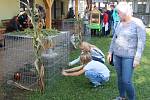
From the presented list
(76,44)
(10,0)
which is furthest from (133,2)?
(76,44)

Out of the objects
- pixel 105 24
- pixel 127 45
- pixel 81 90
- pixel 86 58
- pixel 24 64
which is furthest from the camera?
pixel 105 24

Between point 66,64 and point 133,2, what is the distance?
1908cm

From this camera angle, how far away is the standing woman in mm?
5234

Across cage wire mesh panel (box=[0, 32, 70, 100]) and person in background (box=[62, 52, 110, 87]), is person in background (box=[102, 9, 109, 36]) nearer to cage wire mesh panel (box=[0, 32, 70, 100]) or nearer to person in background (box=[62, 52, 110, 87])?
cage wire mesh panel (box=[0, 32, 70, 100])

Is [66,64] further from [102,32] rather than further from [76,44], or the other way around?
[102,32]

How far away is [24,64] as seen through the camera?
720cm

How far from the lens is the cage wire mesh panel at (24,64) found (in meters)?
6.78

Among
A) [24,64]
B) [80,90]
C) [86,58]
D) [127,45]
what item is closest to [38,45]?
[24,64]

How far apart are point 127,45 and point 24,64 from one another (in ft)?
8.66

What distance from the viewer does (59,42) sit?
300 inches

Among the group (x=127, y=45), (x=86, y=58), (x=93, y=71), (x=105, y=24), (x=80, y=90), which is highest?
(x=127, y=45)

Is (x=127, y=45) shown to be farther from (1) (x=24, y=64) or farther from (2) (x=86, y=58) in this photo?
(1) (x=24, y=64)

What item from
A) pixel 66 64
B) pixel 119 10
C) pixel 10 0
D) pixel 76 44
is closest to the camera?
pixel 119 10

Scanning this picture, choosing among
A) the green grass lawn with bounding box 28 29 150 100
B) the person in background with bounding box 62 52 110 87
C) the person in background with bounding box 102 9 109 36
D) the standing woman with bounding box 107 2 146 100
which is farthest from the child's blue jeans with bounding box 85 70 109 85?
the person in background with bounding box 102 9 109 36
